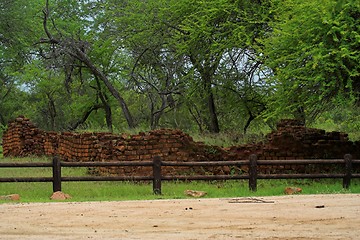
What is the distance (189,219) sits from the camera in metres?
11.0

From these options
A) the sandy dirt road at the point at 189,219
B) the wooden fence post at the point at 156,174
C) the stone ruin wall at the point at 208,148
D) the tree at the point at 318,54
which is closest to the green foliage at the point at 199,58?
the tree at the point at 318,54

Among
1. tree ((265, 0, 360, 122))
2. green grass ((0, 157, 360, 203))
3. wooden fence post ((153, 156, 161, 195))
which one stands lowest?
green grass ((0, 157, 360, 203))

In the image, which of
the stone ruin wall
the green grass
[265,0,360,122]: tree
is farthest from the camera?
the stone ruin wall

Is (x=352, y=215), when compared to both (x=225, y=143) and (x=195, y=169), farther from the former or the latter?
(x=225, y=143)

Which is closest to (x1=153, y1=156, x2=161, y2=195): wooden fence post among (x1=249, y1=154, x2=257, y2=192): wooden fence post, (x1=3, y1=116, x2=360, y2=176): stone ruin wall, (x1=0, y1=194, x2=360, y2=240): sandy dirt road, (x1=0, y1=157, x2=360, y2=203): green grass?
(x1=0, y1=157, x2=360, y2=203): green grass

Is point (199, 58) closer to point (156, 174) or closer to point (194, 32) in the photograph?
point (194, 32)

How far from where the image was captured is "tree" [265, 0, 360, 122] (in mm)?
17250

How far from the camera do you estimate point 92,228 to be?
33.4 feet

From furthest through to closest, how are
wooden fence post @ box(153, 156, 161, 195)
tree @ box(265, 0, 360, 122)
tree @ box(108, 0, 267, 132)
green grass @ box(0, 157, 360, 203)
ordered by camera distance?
tree @ box(108, 0, 267, 132)
tree @ box(265, 0, 360, 122)
wooden fence post @ box(153, 156, 161, 195)
green grass @ box(0, 157, 360, 203)

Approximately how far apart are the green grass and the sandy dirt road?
1.70 meters

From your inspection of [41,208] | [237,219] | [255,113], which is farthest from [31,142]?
[237,219]

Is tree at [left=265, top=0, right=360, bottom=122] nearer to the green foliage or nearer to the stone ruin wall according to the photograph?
the green foliage

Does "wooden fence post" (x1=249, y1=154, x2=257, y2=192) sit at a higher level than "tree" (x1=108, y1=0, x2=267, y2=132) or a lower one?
lower

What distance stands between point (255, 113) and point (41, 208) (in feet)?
61.2
